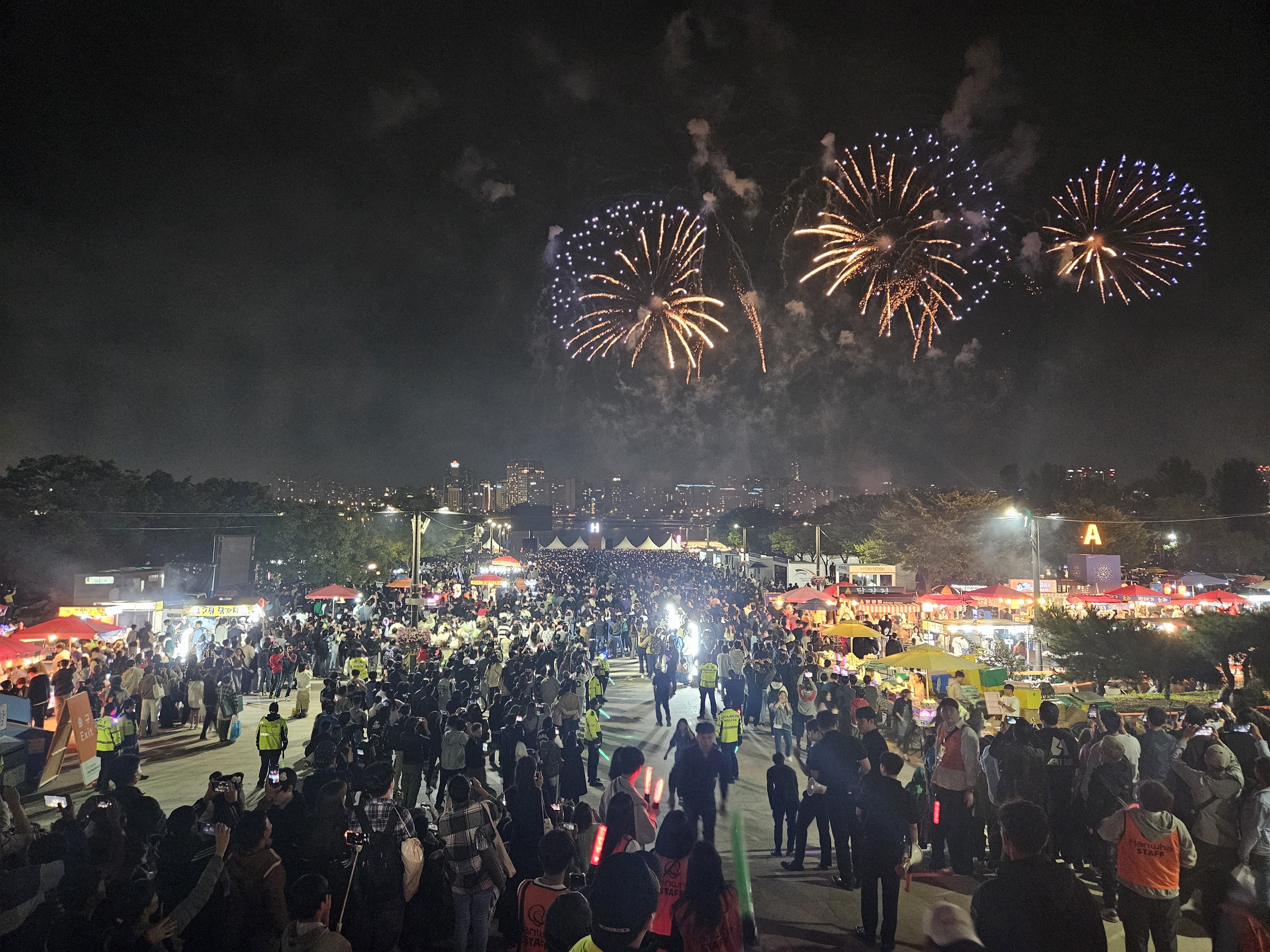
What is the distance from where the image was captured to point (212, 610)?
66.4 ft

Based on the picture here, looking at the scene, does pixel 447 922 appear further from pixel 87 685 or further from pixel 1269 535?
pixel 1269 535

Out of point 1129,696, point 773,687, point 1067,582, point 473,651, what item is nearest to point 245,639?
point 473,651

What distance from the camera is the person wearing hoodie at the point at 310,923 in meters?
3.19

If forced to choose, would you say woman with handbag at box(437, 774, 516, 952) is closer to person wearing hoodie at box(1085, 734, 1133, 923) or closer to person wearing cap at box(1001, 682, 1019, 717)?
person wearing hoodie at box(1085, 734, 1133, 923)

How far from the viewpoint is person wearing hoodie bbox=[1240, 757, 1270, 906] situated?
479cm

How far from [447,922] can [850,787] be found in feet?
12.8

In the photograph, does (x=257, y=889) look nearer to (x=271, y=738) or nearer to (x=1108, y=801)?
(x=271, y=738)

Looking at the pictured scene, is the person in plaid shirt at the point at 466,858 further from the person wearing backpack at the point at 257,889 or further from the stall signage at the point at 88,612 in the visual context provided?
the stall signage at the point at 88,612

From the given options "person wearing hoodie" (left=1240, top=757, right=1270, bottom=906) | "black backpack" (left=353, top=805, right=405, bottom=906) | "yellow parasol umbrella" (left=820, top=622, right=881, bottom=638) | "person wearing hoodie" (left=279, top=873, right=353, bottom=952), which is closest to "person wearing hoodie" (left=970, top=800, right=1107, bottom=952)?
"person wearing hoodie" (left=1240, top=757, right=1270, bottom=906)

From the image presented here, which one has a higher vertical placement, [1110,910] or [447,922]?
[447,922]

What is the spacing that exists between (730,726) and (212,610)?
57.6 ft

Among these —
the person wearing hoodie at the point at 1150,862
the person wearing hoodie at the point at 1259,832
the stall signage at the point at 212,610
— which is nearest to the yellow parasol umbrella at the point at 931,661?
the person wearing hoodie at the point at 1259,832

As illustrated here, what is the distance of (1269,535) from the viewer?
59.0 meters

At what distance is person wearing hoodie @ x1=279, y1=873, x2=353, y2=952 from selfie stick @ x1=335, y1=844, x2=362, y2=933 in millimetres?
1113
